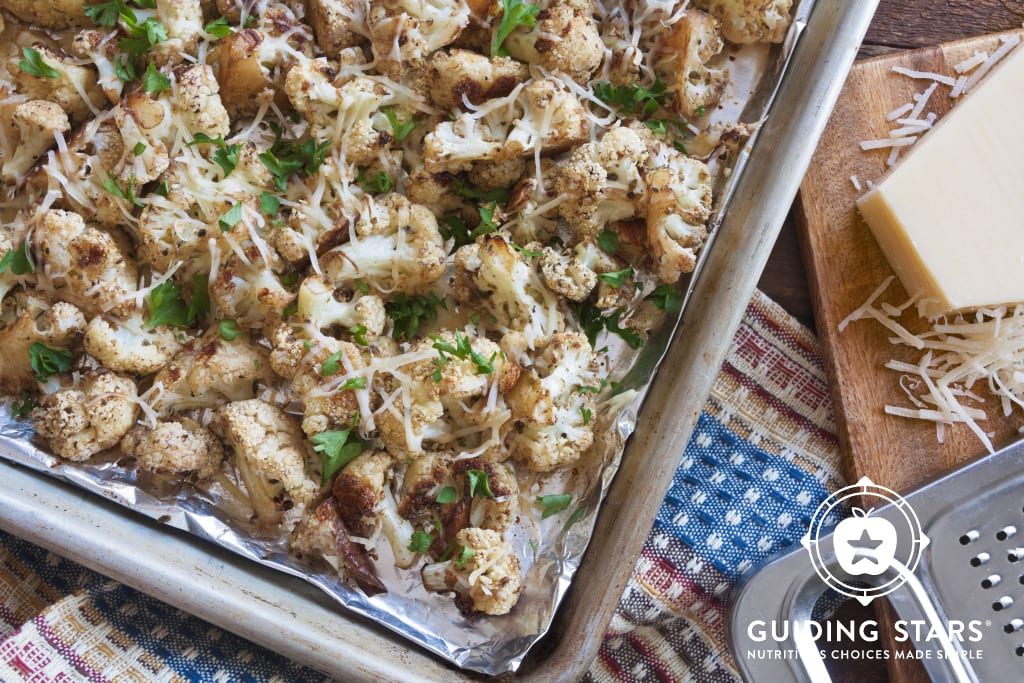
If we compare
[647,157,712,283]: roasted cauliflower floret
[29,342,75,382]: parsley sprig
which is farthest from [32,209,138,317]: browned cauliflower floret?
[647,157,712,283]: roasted cauliflower floret

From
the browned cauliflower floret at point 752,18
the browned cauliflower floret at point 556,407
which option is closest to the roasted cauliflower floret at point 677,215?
the browned cauliflower floret at point 556,407

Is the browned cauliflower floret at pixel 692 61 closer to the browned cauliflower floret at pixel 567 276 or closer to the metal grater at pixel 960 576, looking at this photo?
the browned cauliflower floret at pixel 567 276

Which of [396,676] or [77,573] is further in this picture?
[77,573]

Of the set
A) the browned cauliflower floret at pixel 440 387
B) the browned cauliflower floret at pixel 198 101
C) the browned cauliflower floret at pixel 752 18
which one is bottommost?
the browned cauliflower floret at pixel 440 387

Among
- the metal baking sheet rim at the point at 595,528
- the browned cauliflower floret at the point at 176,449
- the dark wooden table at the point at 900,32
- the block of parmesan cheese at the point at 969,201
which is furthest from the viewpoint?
the dark wooden table at the point at 900,32

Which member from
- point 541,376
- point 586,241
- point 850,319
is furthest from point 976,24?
point 541,376

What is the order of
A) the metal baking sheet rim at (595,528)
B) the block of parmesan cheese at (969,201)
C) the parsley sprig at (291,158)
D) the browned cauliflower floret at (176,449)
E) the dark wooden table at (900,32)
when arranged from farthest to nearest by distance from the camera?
the dark wooden table at (900,32) < the block of parmesan cheese at (969,201) < the parsley sprig at (291,158) < the browned cauliflower floret at (176,449) < the metal baking sheet rim at (595,528)

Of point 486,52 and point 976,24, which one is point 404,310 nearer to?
point 486,52
